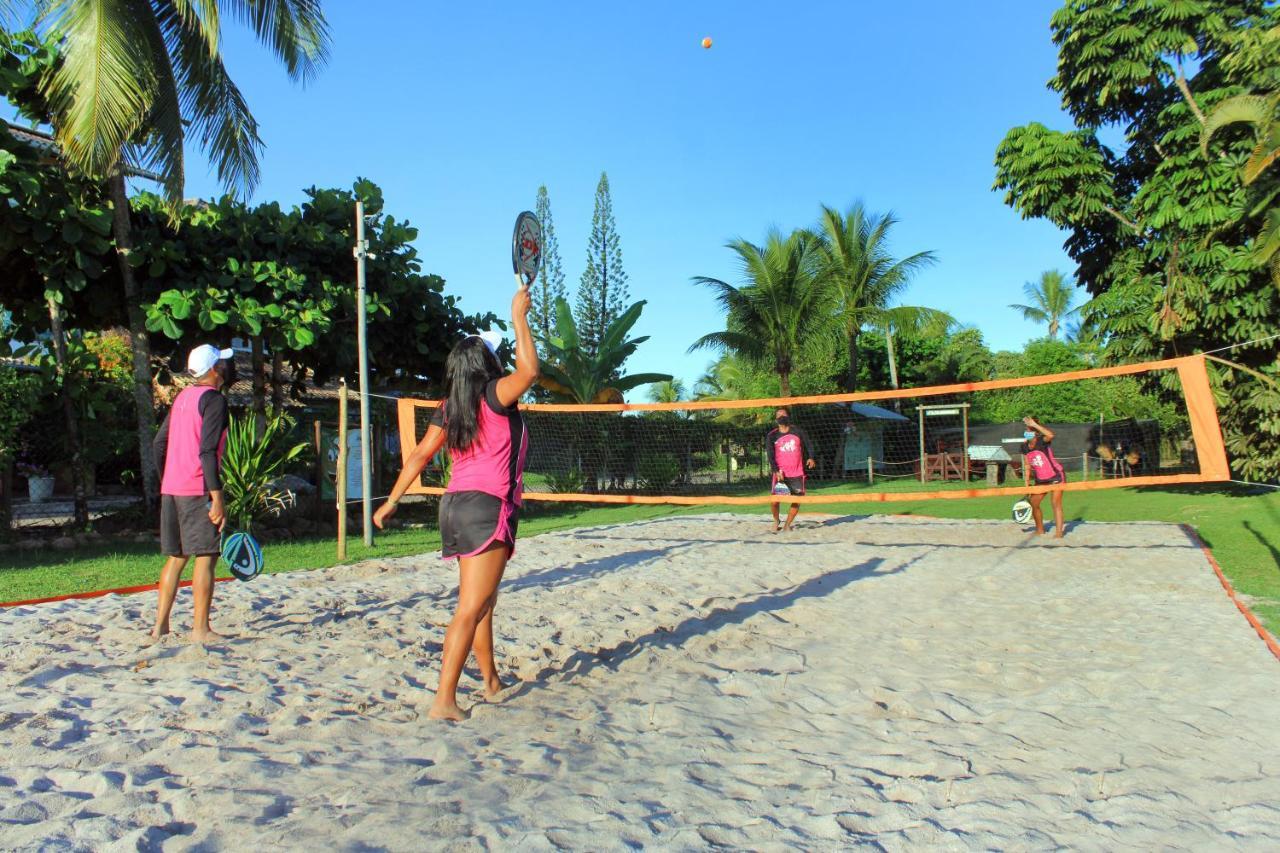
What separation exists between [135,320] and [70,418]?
1.31 metres

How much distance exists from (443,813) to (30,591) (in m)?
5.51

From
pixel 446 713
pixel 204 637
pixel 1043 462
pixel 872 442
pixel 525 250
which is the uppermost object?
pixel 872 442

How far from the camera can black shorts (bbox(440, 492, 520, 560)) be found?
326cm

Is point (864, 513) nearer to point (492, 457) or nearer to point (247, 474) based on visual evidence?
point (247, 474)

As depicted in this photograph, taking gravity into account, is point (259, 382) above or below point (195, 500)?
above

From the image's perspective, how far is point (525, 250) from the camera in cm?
381

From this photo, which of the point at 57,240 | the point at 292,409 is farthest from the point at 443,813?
the point at 292,409

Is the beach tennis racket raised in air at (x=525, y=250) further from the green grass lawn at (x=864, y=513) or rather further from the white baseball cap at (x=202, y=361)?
the green grass lawn at (x=864, y=513)

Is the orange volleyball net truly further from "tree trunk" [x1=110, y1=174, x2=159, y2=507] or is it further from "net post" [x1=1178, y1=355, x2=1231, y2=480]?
"tree trunk" [x1=110, y1=174, x2=159, y2=507]

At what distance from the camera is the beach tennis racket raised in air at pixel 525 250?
3594 millimetres

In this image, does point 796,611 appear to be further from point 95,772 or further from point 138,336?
point 138,336

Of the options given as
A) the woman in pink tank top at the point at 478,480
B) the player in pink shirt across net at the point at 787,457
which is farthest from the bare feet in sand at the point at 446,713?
the player in pink shirt across net at the point at 787,457

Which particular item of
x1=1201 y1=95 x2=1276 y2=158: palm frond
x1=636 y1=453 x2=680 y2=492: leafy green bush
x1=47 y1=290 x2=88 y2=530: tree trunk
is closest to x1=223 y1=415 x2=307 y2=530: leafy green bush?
x1=47 y1=290 x2=88 y2=530: tree trunk

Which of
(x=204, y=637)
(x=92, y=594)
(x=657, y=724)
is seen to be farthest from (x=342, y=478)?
(x=657, y=724)
